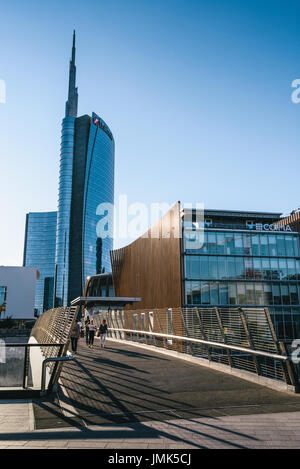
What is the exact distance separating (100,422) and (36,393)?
2.50m

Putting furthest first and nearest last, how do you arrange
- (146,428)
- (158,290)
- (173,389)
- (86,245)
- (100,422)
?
(86,245) < (158,290) < (173,389) < (100,422) < (146,428)

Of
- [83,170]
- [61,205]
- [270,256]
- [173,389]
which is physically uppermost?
[83,170]

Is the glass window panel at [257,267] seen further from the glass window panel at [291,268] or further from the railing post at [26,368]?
the railing post at [26,368]

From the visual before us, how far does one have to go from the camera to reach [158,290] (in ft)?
149

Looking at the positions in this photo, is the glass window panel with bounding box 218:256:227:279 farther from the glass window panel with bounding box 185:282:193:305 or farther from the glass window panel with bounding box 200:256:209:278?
the glass window panel with bounding box 185:282:193:305

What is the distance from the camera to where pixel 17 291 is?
A: 82.1 m

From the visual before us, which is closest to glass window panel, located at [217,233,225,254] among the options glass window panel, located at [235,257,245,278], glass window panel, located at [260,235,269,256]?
glass window panel, located at [235,257,245,278]

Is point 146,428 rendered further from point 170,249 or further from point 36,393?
point 170,249

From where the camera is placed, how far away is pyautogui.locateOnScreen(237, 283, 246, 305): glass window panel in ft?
137

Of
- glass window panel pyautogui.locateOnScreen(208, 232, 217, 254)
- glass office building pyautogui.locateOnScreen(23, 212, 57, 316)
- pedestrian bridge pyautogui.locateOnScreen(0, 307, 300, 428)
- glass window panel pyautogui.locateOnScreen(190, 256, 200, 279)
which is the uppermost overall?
glass office building pyautogui.locateOnScreen(23, 212, 57, 316)

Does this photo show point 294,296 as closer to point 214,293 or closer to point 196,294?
point 214,293
